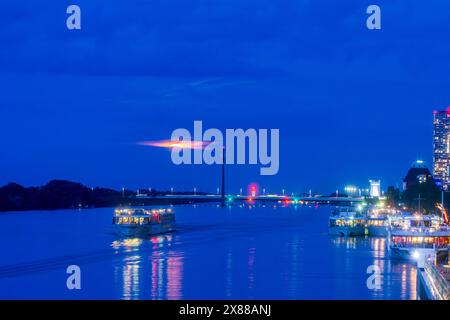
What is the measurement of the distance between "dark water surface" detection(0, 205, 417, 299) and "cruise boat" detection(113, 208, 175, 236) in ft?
6.62

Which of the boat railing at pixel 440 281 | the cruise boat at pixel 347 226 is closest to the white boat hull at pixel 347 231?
the cruise boat at pixel 347 226

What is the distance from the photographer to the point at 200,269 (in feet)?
89.6

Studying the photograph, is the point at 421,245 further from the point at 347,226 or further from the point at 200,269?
the point at 347,226

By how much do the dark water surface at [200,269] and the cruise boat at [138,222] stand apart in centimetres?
202

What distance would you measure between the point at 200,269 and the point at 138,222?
742 inches

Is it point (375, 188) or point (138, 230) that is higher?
point (375, 188)

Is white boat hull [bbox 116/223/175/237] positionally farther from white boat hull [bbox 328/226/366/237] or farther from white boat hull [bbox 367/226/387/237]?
white boat hull [bbox 367/226/387/237]

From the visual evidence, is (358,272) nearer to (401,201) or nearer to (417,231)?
(417,231)

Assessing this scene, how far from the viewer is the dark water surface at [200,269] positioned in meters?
22.0

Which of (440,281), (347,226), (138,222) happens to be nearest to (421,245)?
(440,281)

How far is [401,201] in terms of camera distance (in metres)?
81.9

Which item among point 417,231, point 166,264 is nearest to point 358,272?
point 417,231

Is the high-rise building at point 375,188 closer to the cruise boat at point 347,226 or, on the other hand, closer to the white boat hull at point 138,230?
the cruise boat at point 347,226
